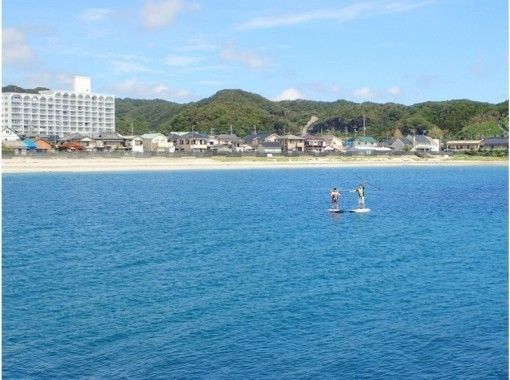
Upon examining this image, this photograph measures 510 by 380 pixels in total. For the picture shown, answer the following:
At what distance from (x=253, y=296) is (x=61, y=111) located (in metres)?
159

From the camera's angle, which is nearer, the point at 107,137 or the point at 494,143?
the point at 107,137

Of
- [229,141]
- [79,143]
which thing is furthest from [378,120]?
[79,143]

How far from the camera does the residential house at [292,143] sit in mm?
123975

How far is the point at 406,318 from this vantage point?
54.7 ft

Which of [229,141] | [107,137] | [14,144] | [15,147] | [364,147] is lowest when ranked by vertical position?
[15,147]

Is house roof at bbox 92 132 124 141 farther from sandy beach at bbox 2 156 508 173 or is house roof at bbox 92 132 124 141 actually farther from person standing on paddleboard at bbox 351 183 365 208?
person standing on paddleboard at bbox 351 183 365 208

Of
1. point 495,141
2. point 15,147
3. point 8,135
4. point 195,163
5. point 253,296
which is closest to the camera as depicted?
point 253,296

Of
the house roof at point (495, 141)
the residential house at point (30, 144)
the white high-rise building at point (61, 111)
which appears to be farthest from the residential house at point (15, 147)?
the house roof at point (495, 141)

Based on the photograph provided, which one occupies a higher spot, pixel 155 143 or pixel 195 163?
pixel 155 143

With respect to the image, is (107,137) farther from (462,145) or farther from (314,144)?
(462,145)

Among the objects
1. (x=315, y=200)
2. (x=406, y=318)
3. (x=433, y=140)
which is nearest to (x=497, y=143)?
(x=433, y=140)

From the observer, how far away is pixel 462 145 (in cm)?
13362

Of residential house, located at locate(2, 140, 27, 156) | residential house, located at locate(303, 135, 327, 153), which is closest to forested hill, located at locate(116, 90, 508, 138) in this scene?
residential house, located at locate(303, 135, 327, 153)

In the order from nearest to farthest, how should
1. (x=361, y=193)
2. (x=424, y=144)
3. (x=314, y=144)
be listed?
(x=361, y=193)
(x=424, y=144)
(x=314, y=144)
